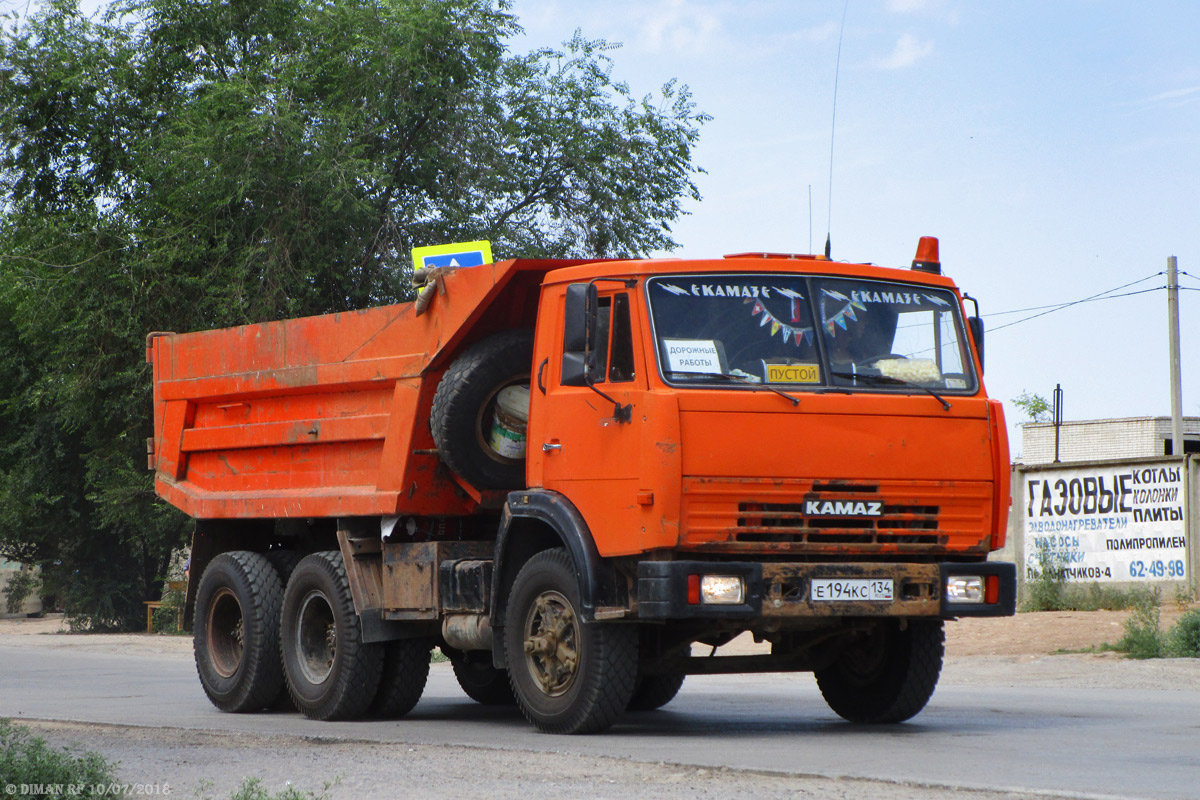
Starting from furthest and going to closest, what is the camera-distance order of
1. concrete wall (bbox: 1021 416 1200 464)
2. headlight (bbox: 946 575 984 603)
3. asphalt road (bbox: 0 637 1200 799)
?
1. concrete wall (bbox: 1021 416 1200 464)
2. headlight (bbox: 946 575 984 603)
3. asphalt road (bbox: 0 637 1200 799)

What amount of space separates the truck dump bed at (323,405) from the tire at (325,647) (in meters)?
0.46

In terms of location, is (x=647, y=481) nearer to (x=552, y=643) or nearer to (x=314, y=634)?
(x=552, y=643)

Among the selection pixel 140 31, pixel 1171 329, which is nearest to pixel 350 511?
pixel 140 31

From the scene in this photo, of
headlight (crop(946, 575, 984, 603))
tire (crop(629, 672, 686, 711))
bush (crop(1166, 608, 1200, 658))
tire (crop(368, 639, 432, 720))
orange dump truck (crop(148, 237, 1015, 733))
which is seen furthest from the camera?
bush (crop(1166, 608, 1200, 658))

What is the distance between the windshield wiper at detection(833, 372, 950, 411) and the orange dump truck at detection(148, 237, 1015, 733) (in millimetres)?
16

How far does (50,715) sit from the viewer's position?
37.5ft

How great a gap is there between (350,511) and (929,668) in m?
4.02

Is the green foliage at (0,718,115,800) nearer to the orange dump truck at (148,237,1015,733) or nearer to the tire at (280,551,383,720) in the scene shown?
the orange dump truck at (148,237,1015,733)

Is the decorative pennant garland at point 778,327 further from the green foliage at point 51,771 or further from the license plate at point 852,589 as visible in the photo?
the green foliage at point 51,771

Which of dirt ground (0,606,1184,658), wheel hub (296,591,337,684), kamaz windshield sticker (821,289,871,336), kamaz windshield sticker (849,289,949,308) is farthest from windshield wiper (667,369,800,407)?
dirt ground (0,606,1184,658)

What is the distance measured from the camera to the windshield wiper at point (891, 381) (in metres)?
8.80

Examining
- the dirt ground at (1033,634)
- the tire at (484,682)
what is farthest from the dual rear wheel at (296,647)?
the dirt ground at (1033,634)

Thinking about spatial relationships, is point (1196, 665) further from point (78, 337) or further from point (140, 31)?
point (140, 31)

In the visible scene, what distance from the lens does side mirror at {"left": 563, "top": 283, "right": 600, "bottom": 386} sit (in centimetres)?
868
